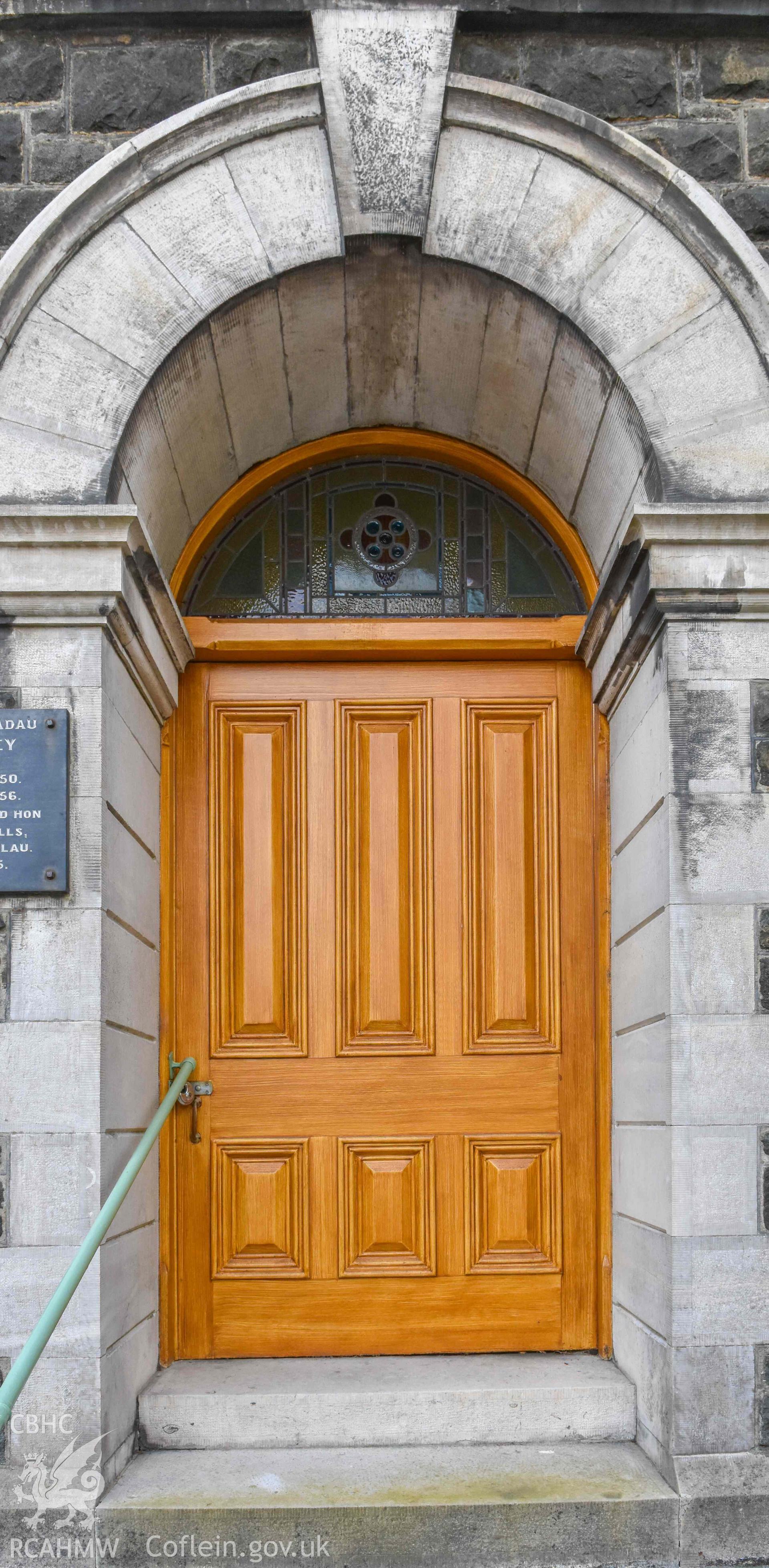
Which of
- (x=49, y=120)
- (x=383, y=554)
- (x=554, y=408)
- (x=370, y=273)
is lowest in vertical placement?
(x=383, y=554)

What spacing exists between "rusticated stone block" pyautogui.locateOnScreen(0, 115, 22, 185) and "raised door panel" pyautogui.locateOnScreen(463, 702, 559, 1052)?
2.22 m

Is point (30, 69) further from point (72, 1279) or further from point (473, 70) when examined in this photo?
point (72, 1279)

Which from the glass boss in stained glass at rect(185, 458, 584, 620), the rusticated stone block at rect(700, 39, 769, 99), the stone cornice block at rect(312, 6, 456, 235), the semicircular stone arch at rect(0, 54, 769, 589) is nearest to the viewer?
the semicircular stone arch at rect(0, 54, 769, 589)

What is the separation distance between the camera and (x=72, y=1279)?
11.7 feet

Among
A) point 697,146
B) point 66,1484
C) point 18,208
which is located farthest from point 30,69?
point 66,1484

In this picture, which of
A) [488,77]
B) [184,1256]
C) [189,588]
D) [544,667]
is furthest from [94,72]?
[184,1256]

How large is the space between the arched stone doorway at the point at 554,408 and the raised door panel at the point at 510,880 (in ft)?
1.26

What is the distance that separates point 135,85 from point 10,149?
422 mm

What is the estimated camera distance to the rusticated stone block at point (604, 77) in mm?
4352

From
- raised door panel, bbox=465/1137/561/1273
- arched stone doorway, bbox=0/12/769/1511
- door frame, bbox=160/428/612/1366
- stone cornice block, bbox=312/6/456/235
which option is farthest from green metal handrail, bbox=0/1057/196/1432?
stone cornice block, bbox=312/6/456/235

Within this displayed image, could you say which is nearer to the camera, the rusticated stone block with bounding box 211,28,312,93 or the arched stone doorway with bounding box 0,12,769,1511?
the arched stone doorway with bounding box 0,12,769,1511

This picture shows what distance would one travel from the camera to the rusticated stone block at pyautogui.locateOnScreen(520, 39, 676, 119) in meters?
4.35

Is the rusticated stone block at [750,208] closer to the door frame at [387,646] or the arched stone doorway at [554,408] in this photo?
the arched stone doorway at [554,408]

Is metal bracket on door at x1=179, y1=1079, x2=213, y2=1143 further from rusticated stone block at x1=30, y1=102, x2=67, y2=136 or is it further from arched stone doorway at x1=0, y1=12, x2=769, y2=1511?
rusticated stone block at x1=30, y1=102, x2=67, y2=136
